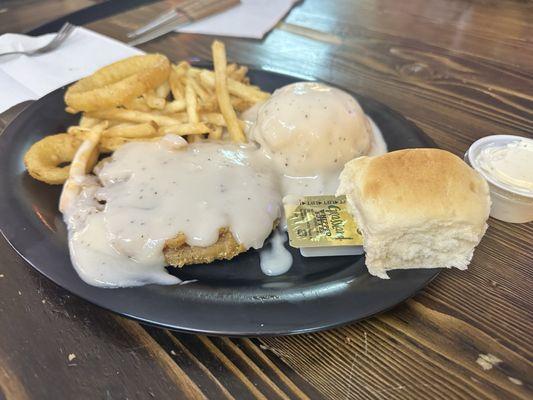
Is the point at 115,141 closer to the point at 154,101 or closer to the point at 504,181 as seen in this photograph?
the point at 154,101

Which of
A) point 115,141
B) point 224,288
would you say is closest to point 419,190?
point 224,288

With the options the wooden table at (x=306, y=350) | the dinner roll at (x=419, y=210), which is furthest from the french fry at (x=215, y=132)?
the wooden table at (x=306, y=350)

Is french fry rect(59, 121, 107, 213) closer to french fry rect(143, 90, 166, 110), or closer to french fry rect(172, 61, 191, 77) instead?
french fry rect(143, 90, 166, 110)

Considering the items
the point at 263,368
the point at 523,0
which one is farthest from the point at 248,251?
the point at 523,0

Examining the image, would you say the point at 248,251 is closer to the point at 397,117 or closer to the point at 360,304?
the point at 360,304

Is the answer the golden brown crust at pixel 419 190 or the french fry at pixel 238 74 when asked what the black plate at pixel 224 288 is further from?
the french fry at pixel 238 74

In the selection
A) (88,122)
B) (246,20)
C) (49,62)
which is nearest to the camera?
(88,122)
